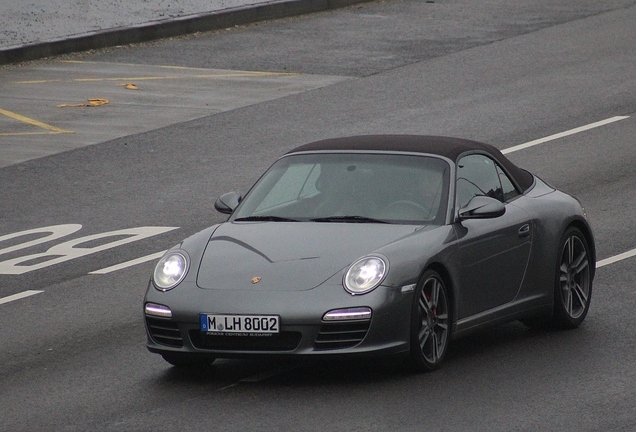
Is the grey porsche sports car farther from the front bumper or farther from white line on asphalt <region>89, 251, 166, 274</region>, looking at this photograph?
white line on asphalt <region>89, 251, 166, 274</region>

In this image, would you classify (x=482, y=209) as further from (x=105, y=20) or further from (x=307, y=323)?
(x=105, y=20)

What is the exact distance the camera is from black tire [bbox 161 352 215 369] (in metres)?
8.75

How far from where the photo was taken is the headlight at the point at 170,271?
351 inches

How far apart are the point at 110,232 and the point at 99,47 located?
12.4 meters

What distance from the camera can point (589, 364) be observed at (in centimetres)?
915

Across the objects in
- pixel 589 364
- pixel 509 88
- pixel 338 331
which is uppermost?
pixel 338 331

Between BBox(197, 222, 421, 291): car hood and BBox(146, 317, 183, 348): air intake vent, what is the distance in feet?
1.00

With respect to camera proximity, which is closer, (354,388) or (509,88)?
(354,388)

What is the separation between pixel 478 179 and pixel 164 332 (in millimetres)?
2479

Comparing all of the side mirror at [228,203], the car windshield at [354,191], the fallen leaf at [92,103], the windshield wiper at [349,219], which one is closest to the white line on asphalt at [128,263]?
→ the side mirror at [228,203]

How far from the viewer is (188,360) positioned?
9.02 meters

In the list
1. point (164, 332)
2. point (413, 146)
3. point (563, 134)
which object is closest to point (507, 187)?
point (413, 146)

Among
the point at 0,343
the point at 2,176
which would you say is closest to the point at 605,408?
the point at 0,343

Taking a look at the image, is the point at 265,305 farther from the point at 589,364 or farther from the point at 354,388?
the point at 589,364
